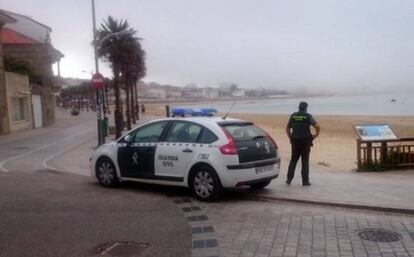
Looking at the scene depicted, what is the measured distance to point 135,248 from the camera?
662cm

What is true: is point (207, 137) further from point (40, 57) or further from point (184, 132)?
point (40, 57)

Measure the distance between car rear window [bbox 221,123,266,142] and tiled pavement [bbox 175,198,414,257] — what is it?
1.19m

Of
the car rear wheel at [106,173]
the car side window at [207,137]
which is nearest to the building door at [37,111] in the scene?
the car rear wheel at [106,173]

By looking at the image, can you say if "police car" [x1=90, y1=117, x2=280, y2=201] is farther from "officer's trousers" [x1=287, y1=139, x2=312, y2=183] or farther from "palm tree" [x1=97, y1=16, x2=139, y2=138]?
"palm tree" [x1=97, y1=16, x2=139, y2=138]

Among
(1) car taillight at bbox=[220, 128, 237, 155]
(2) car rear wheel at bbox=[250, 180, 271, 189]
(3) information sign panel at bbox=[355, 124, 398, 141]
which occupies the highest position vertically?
(1) car taillight at bbox=[220, 128, 237, 155]

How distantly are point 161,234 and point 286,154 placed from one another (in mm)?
13561

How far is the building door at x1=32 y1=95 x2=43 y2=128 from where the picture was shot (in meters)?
42.9

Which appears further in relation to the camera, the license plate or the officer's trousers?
the officer's trousers

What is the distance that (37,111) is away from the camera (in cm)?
4388

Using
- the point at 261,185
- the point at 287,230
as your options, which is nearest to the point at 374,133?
the point at 261,185

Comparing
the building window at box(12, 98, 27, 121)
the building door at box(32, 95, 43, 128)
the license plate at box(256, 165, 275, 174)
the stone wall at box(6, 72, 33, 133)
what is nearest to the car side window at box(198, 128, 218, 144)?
the license plate at box(256, 165, 275, 174)

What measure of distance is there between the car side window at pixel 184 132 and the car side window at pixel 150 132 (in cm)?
27

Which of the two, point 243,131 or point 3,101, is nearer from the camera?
point 243,131

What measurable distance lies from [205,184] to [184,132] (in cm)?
119
